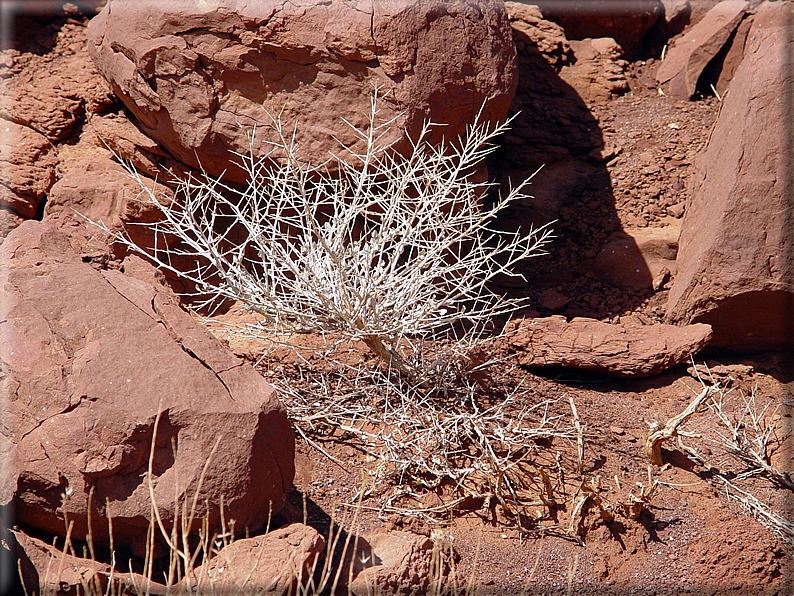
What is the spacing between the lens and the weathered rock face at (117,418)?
2.09 m

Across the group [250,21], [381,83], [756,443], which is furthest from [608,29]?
[756,443]

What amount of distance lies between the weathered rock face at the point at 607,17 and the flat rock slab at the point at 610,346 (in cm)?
302

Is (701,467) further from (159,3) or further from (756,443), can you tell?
(159,3)

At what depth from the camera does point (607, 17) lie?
5.63m

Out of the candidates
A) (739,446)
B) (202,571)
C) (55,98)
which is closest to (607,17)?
(739,446)

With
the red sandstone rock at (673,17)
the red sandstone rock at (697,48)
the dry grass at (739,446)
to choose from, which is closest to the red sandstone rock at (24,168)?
the dry grass at (739,446)

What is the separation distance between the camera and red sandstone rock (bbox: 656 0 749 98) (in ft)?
16.7

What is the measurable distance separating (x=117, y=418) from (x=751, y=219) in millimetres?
3322

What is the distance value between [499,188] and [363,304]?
2006mm

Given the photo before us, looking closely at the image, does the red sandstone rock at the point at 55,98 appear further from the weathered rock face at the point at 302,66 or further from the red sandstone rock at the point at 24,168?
the weathered rock face at the point at 302,66

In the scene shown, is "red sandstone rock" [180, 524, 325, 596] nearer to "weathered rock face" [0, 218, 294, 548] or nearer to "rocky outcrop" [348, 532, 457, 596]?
"weathered rock face" [0, 218, 294, 548]

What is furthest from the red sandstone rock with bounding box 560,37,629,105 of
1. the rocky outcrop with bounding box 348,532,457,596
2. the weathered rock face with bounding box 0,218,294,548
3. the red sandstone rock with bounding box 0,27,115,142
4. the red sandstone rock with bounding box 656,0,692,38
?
the weathered rock face with bounding box 0,218,294,548

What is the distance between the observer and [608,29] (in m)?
5.68

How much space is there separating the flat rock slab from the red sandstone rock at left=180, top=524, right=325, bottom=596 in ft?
6.31
